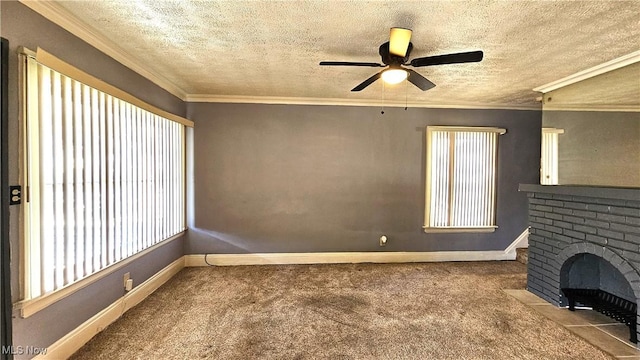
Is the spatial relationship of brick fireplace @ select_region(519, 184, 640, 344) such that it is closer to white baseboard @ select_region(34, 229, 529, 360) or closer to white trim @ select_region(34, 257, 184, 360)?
white baseboard @ select_region(34, 229, 529, 360)

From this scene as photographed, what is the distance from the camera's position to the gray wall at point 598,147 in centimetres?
261

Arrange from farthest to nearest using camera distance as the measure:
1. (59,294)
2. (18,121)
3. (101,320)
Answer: (101,320)
(59,294)
(18,121)

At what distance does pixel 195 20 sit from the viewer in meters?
2.06

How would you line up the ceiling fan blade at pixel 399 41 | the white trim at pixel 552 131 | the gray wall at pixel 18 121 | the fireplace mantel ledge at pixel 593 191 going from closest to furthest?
the gray wall at pixel 18 121 → the ceiling fan blade at pixel 399 41 → the fireplace mantel ledge at pixel 593 191 → the white trim at pixel 552 131

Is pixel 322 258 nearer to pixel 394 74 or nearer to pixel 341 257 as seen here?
pixel 341 257

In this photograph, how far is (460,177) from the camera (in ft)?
14.7

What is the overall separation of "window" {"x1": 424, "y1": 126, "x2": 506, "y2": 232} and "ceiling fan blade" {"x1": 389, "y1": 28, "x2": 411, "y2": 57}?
2496 millimetres

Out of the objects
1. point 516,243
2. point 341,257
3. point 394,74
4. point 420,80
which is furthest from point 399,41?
point 516,243

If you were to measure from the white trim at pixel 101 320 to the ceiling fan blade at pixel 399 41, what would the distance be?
10.4 feet

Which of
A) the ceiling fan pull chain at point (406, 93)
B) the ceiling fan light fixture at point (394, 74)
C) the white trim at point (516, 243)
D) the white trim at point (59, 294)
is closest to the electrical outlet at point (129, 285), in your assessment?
the white trim at point (59, 294)

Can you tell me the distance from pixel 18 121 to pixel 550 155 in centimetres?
472

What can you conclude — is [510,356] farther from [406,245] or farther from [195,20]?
[195,20]

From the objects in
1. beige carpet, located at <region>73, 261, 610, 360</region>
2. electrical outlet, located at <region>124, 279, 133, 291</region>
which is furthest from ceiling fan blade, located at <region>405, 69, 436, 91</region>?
electrical outlet, located at <region>124, 279, 133, 291</region>

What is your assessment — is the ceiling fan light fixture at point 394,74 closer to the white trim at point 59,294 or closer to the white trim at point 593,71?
the white trim at point 593,71
